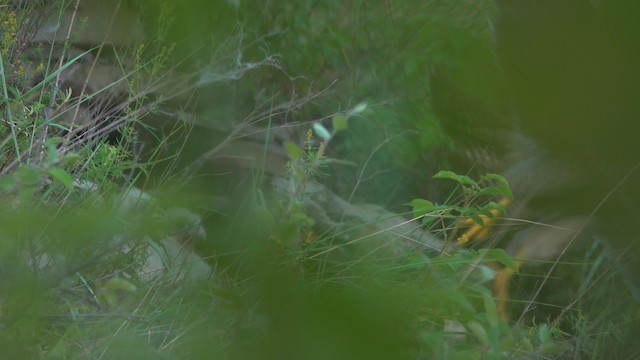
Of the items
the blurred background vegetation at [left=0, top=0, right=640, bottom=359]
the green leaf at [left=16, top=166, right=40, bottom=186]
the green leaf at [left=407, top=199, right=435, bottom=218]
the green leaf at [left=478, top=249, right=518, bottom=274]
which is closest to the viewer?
the blurred background vegetation at [left=0, top=0, right=640, bottom=359]

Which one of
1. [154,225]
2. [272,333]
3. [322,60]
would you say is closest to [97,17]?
[322,60]

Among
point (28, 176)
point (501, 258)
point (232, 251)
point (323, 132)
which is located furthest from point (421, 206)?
point (232, 251)

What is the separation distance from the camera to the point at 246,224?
634 millimetres

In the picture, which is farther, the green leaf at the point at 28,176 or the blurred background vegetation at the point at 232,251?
the green leaf at the point at 28,176

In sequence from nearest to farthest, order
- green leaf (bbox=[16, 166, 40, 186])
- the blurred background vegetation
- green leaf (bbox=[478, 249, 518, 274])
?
the blurred background vegetation < green leaf (bbox=[16, 166, 40, 186]) < green leaf (bbox=[478, 249, 518, 274])

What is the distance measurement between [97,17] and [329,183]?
1.44 metres

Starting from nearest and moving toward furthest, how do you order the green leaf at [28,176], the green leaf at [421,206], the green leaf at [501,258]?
the green leaf at [28,176] < the green leaf at [501,258] < the green leaf at [421,206]

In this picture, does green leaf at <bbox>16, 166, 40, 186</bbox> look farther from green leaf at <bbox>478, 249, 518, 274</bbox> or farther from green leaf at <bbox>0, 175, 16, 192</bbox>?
green leaf at <bbox>478, 249, 518, 274</bbox>

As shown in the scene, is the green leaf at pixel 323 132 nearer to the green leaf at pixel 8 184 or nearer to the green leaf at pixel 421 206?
the green leaf at pixel 8 184

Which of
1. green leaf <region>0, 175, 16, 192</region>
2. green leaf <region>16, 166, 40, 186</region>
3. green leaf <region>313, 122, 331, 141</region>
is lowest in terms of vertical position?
green leaf <region>0, 175, 16, 192</region>

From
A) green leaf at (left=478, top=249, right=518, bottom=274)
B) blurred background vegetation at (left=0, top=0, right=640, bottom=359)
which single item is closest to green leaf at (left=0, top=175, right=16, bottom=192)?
blurred background vegetation at (left=0, top=0, right=640, bottom=359)

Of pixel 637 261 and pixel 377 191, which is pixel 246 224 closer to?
pixel 637 261

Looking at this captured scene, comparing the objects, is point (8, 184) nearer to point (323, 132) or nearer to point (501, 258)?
point (323, 132)

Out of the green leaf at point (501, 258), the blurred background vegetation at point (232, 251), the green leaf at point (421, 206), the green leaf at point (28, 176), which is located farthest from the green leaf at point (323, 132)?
the green leaf at point (421, 206)
